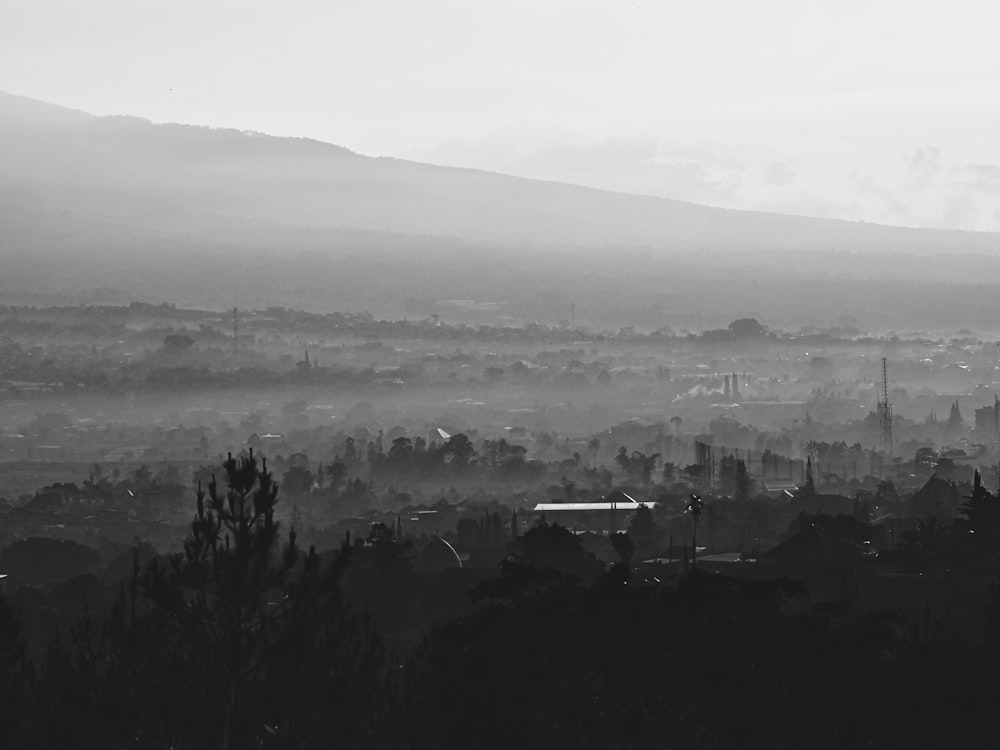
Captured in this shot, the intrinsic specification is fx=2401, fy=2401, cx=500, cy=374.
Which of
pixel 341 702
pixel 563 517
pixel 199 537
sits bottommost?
pixel 563 517

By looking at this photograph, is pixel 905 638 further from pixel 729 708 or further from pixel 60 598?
pixel 60 598

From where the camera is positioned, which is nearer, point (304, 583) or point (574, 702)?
point (304, 583)

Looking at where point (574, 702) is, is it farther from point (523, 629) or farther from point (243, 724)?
point (243, 724)

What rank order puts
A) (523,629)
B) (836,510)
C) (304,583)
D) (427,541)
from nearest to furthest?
(304,583)
(523,629)
(427,541)
(836,510)

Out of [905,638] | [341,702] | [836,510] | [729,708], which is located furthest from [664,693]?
[836,510]

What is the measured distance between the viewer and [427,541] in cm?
14388

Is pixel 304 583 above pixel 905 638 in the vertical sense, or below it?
above

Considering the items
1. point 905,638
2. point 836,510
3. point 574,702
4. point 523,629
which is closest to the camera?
point 574,702

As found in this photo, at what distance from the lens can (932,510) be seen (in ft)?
493

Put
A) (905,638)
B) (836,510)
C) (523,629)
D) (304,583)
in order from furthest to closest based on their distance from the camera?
(836,510) < (905,638) < (523,629) < (304,583)

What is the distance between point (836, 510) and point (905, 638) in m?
78.6

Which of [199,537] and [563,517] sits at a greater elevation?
[199,537]

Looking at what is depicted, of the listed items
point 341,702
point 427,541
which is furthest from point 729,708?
point 427,541

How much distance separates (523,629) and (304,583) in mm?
20166
